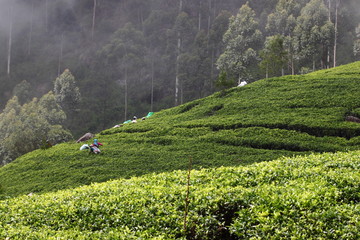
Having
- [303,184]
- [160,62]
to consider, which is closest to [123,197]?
[303,184]

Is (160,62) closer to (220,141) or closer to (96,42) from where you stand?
(96,42)

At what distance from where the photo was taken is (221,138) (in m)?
26.4

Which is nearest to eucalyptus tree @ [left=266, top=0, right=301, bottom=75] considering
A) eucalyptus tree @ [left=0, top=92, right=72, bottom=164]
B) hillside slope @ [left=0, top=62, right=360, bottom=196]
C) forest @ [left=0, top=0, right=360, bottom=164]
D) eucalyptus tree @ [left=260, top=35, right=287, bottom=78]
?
forest @ [left=0, top=0, right=360, bottom=164]

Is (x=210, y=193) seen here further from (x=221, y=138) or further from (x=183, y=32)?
(x=183, y=32)

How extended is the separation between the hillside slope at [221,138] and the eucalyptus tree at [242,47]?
2805 cm

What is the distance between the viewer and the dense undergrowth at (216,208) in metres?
7.84

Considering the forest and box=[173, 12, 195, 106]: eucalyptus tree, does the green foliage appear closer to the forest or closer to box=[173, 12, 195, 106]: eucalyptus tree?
the forest

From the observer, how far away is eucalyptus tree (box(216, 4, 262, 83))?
63219mm

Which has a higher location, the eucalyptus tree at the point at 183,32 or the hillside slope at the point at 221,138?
the eucalyptus tree at the point at 183,32

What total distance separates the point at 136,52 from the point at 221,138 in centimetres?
6158

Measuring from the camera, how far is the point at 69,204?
1060 centimetres

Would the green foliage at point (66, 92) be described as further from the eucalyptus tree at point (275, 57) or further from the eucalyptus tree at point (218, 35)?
the eucalyptus tree at point (275, 57)

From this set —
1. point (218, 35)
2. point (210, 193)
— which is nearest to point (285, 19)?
point (218, 35)

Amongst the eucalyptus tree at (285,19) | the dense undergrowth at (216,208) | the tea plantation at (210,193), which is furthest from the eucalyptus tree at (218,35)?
the dense undergrowth at (216,208)
